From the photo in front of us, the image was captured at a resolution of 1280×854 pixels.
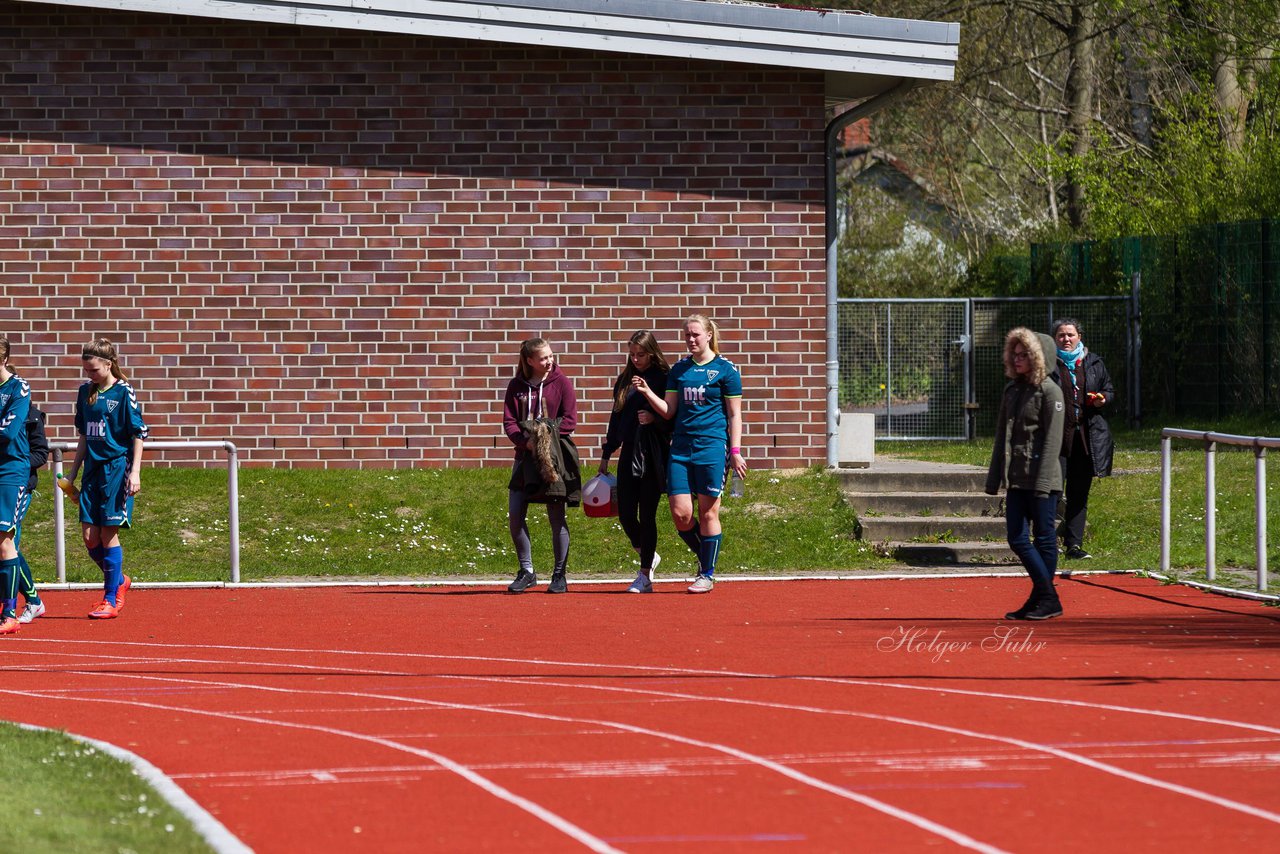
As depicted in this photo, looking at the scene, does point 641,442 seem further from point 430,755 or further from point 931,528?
point 430,755

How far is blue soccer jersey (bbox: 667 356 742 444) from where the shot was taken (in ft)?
46.1

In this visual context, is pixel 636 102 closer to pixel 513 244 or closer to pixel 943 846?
pixel 513 244

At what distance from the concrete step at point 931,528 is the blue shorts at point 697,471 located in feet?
11.6

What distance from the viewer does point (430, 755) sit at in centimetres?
792

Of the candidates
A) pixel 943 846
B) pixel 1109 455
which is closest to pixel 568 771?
pixel 943 846

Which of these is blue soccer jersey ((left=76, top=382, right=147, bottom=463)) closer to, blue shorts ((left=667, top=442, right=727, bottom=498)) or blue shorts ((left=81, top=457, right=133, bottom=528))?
blue shorts ((left=81, top=457, right=133, bottom=528))

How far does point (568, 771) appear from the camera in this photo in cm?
755

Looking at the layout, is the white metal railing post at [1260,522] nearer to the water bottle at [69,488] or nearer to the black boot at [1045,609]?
the black boot at [1045,609]

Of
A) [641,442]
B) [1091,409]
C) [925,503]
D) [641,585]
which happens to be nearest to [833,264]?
[925,503]

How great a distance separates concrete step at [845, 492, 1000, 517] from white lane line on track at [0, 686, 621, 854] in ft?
29.4

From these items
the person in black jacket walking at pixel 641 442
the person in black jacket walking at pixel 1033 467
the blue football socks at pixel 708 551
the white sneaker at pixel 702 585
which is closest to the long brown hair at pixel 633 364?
the person in black jacket walking at pixel 641 442

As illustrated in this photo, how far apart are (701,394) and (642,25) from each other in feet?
19.1

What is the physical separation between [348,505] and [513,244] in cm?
309

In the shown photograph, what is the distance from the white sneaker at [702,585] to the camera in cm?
1450
